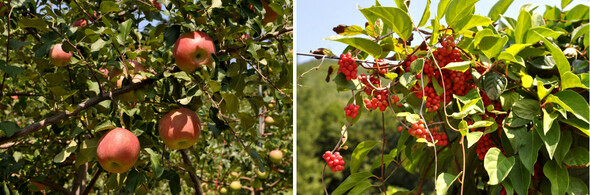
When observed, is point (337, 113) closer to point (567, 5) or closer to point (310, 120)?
point (310, 120)

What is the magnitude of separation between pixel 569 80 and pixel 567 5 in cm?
27

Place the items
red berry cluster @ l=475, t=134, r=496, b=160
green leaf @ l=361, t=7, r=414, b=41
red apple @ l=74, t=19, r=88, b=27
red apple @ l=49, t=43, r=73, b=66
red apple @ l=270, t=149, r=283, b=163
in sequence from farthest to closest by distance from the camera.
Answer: red apple @ l=270, t=149, r=283, b=163
red apple @ l=74, t=19, r=88, b=27
red apple @ l=49, t=43, r=73, b=66
red berry cluster @ l=475, t=134, r=496, b=160
green leaf @ l=361, t=7, r=414, b=41

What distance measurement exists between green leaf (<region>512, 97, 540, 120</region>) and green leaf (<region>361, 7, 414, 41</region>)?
196 mm

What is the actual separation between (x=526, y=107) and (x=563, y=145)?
3.3 inches

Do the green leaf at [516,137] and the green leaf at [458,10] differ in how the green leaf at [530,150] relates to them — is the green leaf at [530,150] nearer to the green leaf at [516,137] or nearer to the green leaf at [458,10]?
the green leaf at [516,137]

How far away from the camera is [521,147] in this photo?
25.5 inches

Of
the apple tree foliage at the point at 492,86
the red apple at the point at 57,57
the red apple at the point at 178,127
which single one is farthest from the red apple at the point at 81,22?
the apple tree foliage at the point at 492,86

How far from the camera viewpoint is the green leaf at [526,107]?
65 centimetres

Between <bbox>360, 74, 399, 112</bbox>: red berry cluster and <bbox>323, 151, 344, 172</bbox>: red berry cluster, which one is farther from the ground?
<bbox>360, 74, 399, 112</bbox>: red berry cluster

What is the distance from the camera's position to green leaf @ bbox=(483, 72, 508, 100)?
0.65 m

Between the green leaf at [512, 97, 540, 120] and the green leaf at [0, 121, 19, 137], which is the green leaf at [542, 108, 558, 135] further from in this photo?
the green leaf at [0, 121, 19, 137]

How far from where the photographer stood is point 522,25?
677 millimetres

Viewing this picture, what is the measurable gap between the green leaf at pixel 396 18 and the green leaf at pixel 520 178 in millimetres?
253

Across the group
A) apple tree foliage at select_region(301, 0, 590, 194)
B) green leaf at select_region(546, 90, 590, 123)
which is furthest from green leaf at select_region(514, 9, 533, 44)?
green leaf at select_region(546, 90, 590, 123)
